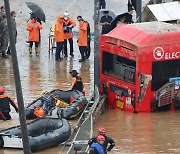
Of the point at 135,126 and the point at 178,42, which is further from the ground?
the point at 178,42

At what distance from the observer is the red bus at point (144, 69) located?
22.7 meters

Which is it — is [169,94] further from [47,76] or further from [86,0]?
[86,0]

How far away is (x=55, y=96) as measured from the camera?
2312 cm

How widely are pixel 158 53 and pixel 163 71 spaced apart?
0.60 meters

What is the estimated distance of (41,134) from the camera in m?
19.8

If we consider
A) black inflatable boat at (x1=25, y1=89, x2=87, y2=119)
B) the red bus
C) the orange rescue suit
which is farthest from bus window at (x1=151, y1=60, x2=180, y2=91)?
the orange rescue suit

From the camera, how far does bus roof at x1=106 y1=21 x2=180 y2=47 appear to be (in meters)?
22.9

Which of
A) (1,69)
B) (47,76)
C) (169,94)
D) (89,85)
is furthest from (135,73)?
(1,69)

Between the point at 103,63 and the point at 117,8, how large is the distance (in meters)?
16.1

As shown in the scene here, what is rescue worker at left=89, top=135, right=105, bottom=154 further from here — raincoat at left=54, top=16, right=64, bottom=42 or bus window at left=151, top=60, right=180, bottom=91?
raincoat at left=54, top=16, right=64, bottom=42

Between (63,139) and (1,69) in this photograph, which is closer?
(63,139)

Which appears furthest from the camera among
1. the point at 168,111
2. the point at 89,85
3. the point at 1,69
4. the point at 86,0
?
the point at 86,0

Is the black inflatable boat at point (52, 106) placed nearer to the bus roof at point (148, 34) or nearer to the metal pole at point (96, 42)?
the metal pole at point (96, 42)

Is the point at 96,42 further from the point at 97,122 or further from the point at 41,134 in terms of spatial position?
the point at 41,134
